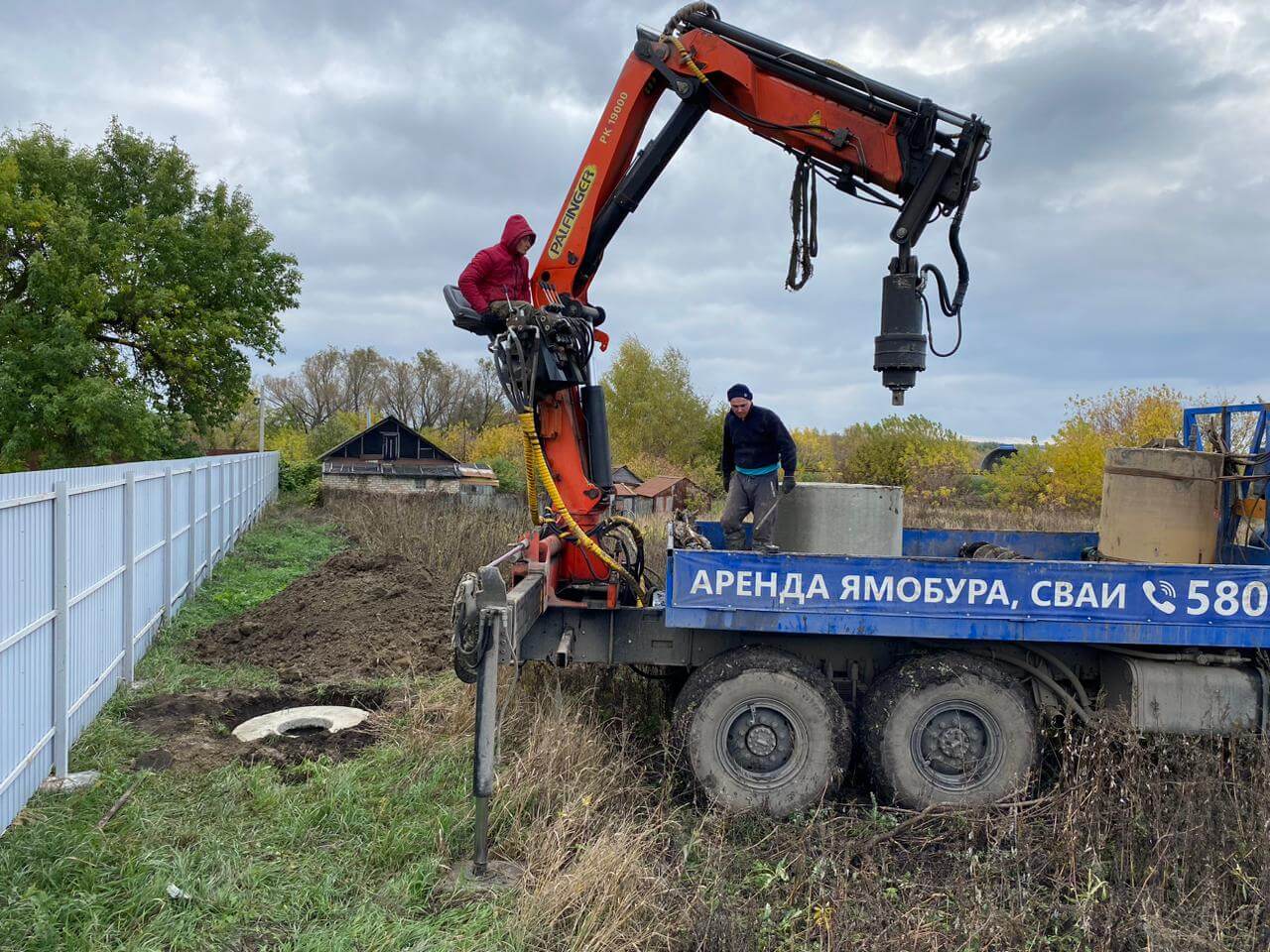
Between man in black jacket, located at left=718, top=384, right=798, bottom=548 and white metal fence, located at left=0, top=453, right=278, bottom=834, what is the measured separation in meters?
4.52

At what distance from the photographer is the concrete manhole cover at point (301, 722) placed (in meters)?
6.90

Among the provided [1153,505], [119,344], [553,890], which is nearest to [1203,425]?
[1153,505]

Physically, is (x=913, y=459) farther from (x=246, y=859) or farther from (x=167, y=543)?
(x=246, y=859)

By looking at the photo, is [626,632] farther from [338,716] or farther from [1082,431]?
[1082,431]

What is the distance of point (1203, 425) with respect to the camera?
720 centimetres

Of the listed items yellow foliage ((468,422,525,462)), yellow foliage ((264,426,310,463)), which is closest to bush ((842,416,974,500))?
yellow foliage ((468,422,525,462))

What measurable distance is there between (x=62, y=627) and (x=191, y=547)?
6.40 m

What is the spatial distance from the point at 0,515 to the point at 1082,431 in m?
27.4

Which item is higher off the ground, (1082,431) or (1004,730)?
(1082,431)

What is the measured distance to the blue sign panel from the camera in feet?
18.3

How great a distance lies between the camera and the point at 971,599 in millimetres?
5641

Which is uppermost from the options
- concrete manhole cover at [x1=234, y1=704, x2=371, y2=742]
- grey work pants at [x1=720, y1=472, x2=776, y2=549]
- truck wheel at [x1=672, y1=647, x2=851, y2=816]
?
grey work pants at [x1=720, y1=472, x2=776, y2=549]

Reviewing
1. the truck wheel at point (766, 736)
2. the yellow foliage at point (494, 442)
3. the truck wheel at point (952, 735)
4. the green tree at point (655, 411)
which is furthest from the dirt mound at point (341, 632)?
the yellow foliage at point (494, 442)

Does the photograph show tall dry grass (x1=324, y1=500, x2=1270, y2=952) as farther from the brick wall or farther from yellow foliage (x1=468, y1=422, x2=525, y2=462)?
yellow foliage (x1=468, y1=422, x2=525, y2=462)
